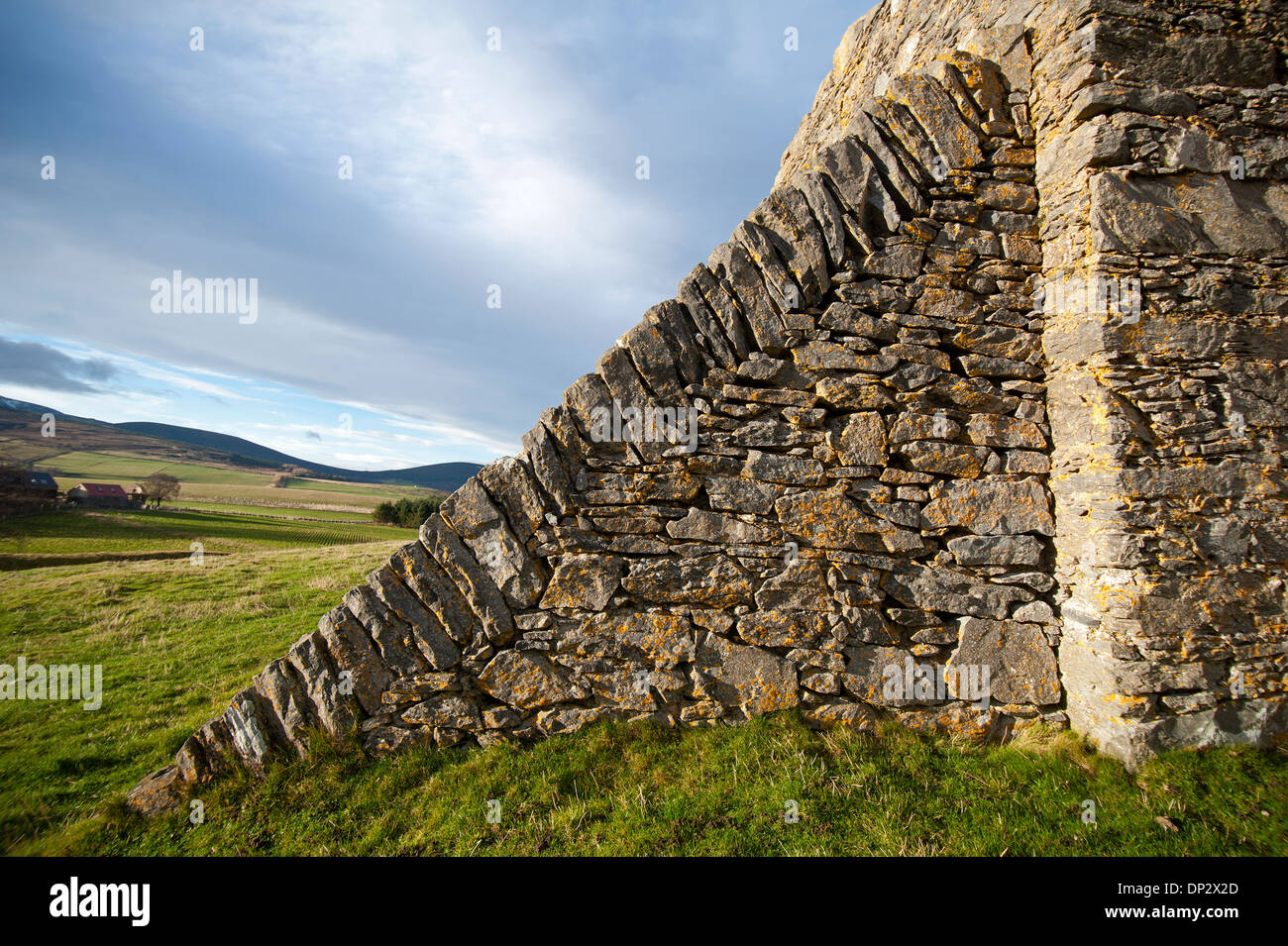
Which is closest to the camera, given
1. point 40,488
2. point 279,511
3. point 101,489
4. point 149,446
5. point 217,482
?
point 40,488

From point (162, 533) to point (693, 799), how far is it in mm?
Result: 40885

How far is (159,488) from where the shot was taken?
4712cm

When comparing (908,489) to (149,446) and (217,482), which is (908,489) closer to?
(217,482)

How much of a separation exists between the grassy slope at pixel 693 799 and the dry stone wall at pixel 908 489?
0.27 meters

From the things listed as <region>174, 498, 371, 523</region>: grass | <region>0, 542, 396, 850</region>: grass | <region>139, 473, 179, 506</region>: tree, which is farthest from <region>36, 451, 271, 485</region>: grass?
<region>0, 542, 396, 850</region>: grass

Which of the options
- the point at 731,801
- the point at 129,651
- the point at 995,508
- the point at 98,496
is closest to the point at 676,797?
the point at 731,801

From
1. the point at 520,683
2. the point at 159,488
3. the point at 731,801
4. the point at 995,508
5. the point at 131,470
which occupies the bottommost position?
the point at 731,801

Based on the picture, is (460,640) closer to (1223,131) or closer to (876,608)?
(876,608)

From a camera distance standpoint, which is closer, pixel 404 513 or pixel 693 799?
pixel 693 799

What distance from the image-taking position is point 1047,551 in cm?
523

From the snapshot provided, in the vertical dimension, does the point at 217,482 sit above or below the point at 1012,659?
above

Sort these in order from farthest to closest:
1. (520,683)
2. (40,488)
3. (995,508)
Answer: (40,488) < (995,508) < (520,683)

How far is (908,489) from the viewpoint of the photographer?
5289 millimetres
